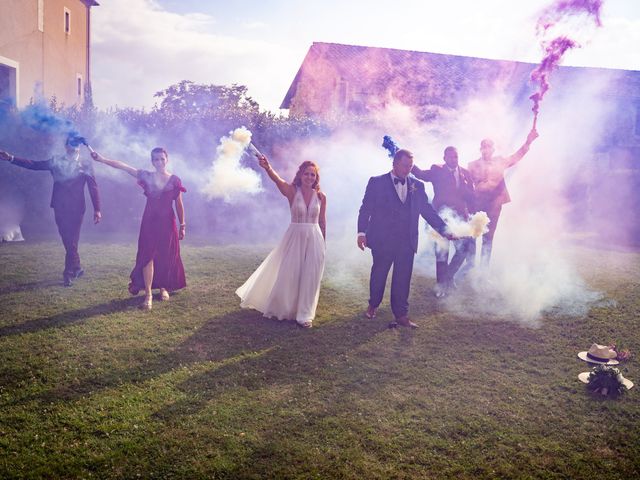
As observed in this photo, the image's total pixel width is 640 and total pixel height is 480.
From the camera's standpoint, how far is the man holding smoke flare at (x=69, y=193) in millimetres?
8875

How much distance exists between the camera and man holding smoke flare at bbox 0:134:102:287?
8875 mm

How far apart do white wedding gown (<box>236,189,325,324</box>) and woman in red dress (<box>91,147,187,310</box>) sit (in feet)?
6.39

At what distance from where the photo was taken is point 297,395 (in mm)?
4867

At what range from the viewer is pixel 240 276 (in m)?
10.2

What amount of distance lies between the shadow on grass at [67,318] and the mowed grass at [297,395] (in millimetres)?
44

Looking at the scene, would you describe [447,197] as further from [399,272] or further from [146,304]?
[146,304]

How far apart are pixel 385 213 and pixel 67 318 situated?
15.3ft

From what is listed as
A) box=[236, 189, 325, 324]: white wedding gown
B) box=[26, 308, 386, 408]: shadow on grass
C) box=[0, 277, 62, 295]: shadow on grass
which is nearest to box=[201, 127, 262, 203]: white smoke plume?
box=[236, 189, 325, 324]: white wedding gown

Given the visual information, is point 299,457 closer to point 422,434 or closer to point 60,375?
point 422,434

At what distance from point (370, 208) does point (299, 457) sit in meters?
4.20

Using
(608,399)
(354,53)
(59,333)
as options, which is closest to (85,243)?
(59,333)

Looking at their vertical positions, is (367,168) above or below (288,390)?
above

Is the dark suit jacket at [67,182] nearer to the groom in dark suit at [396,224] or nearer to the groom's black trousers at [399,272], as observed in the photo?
the groom in dark suit at [396,224]

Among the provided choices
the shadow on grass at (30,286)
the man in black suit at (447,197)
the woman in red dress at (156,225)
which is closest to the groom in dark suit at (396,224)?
the man in black suit at (447,197)
